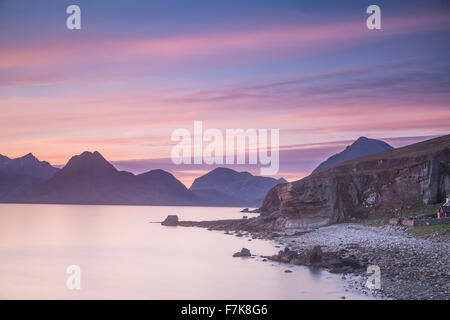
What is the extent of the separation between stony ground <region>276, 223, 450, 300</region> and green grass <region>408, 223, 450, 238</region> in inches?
35.2

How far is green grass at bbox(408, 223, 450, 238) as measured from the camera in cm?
4522

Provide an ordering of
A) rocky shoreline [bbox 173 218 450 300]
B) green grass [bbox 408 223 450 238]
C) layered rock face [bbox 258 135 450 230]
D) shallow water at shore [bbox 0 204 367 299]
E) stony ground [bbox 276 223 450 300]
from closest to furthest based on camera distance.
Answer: stony ground [bbox 276 223 450 300]
rocky shoreline [bbox 173 218 450 300]
shallow water at shore [bbox 0 204 367 299]
green grass [bbox 408 223 450 238]
layered rock face [bbox 258 135 450 230]

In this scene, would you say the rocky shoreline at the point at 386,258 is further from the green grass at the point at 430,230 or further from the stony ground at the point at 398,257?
the green grass at the point at 430,230

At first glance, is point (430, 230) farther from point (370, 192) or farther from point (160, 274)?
point (370, 192)

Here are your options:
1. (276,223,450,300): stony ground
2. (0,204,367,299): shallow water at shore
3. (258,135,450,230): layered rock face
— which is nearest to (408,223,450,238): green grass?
(276,223,450,300): stony ground

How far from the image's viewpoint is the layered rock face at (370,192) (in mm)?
69062

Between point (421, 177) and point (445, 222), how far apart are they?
22.1 m

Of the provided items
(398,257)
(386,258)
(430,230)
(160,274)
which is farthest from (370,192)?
(160,274)

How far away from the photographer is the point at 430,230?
47875 millimetres

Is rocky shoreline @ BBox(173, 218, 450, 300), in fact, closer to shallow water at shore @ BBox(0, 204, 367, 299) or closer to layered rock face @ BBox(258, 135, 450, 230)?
shallow water at shore @ BBox(0, 204, 367, 299)

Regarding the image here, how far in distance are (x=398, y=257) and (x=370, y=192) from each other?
41.1 meters

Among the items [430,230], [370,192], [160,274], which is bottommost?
[160,274]

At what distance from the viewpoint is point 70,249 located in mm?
77562
